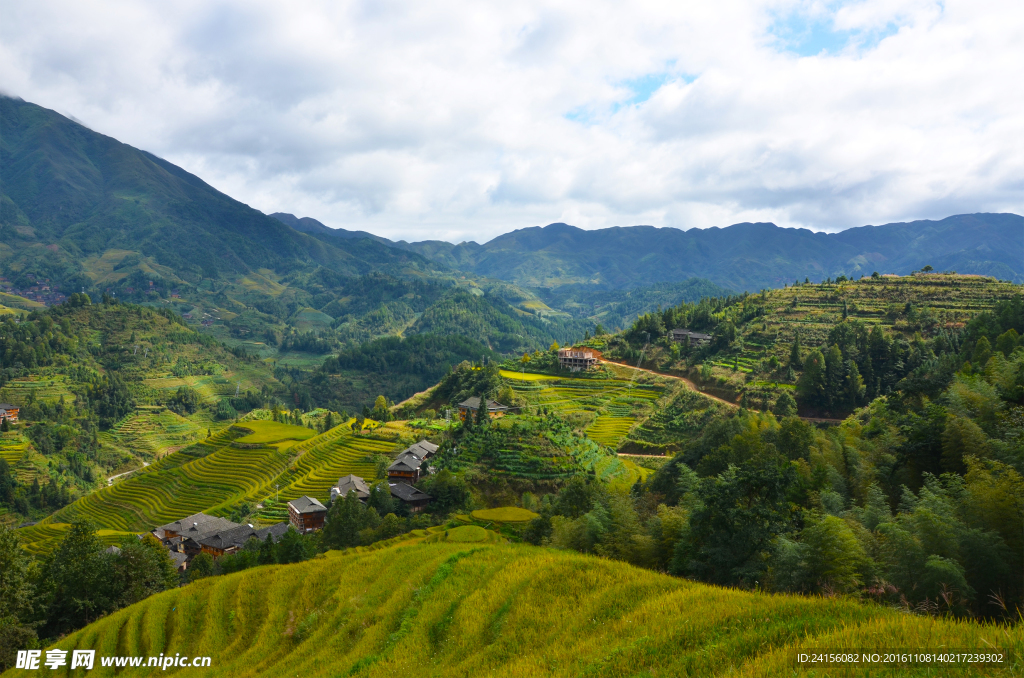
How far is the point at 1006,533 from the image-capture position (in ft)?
38.2

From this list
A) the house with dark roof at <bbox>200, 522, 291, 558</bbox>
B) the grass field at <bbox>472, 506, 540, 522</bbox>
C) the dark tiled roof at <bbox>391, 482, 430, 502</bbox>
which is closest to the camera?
the grass field at <bbox>472, 506, 540, 522</bbox>

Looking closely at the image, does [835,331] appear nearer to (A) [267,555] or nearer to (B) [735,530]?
(B) [735,530]

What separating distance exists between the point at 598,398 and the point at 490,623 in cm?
5182

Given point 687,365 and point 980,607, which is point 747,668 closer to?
point 980,607

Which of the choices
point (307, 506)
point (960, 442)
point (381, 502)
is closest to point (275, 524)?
point (307, 506)

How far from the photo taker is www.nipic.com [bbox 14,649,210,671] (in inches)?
610

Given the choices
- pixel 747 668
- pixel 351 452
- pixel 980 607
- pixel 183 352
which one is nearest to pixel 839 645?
pixel 747 668

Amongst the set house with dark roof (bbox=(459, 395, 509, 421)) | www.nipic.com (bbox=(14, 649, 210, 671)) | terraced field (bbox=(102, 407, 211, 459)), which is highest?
house with dark roof (bbox=(459, 395, 509, 421))

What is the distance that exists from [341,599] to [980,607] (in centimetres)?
1481

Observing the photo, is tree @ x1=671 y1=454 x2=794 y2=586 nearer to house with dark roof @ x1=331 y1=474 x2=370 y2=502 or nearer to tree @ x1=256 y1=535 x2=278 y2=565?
tree @ x1=256 y1=535 x2=278 y2=565

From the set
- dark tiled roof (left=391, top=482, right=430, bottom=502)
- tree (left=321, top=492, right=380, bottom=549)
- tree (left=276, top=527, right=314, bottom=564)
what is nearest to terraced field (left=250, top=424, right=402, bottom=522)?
dark tiled roof (left=391, top=482, right=430, bottom=502)

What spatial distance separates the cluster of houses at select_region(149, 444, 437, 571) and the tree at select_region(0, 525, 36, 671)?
16037mm

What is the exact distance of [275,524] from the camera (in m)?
47.5

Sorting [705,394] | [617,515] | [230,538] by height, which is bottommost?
[230,538]
